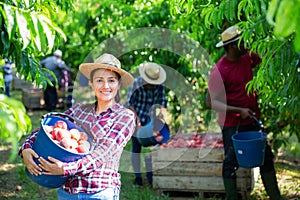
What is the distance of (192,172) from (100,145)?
2.67 m

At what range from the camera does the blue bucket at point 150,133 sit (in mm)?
→ 5785

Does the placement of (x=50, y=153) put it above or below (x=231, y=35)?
below

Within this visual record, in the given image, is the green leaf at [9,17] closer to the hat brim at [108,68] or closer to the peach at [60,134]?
the peach at [60,134]

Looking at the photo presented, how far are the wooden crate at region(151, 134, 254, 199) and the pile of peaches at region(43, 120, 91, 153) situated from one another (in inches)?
101

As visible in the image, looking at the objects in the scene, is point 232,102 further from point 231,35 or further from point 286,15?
point 286,15

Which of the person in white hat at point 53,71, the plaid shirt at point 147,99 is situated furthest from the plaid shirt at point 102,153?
the person in white hat at point 53,71

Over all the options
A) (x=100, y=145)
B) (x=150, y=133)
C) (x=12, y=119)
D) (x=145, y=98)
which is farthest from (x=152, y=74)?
(x=12, y=119)

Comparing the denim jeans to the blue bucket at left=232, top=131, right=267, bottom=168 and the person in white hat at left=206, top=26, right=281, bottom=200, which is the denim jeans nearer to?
the person in white hat at left=206, top=26, right=281, bottom=200

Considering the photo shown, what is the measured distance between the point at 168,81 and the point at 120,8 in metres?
1.20

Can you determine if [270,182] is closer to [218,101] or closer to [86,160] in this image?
[218,101]

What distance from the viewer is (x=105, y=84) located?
298 centimetres

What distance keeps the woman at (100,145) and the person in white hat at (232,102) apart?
5.63ft

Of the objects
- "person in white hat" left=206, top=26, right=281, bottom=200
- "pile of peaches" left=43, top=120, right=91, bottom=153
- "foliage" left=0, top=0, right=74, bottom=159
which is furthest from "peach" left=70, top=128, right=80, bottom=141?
"person in white hat" left=206, top=26, right=281, bottom=200

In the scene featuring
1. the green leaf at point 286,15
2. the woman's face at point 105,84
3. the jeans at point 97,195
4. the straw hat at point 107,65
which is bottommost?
the jeans at point 97,195
